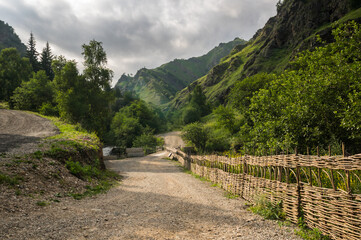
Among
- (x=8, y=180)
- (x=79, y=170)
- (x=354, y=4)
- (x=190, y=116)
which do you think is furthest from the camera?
(x=190, y=116)

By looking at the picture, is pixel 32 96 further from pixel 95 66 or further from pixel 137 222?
pixel 137 222

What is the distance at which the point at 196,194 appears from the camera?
1005cm

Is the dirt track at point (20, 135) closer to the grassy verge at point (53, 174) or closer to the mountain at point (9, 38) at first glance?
the grassy verge at point (53, 174)

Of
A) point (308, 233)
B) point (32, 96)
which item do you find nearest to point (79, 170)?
point (308, 233)

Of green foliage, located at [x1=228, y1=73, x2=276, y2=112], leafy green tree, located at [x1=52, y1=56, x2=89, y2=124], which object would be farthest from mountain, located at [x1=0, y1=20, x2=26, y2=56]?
green foliage, located at [x1=228, y1=73, x2=276, y2=112]

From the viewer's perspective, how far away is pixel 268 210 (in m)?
6.29

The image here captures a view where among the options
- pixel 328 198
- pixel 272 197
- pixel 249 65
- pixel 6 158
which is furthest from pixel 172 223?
pixel 249 65

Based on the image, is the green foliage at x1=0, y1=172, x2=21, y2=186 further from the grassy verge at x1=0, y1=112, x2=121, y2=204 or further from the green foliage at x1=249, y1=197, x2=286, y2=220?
the green foliage at x1=249, y1=197, x2=286, y2=220

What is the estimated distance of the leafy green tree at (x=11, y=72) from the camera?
51.1 meters

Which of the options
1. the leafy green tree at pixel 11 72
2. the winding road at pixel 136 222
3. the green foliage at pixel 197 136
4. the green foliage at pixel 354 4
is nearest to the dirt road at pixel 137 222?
the winding road at pixel 136 222

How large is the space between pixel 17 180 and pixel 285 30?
110036mm

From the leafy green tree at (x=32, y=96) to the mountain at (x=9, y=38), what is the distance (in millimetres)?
125292

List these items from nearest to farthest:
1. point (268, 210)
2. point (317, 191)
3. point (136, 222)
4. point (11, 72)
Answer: point (317, 191) < point (136, 222) < point (268, 210) < point (11, 72)

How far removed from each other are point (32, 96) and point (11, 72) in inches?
714
